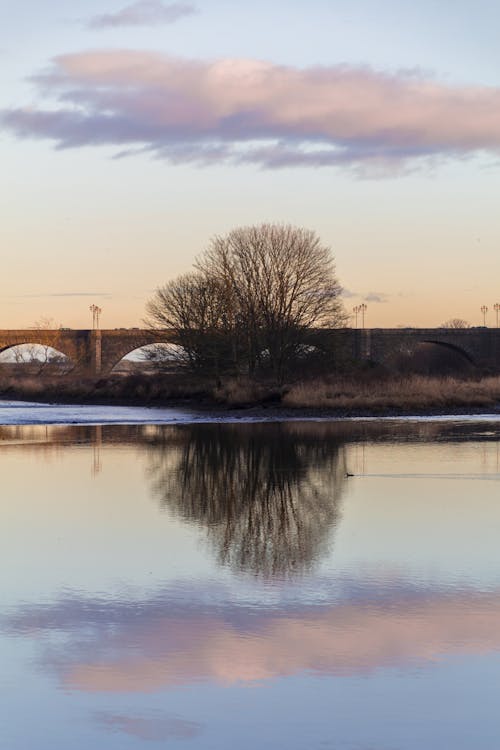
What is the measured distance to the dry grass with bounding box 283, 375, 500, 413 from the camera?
4594 centimetres

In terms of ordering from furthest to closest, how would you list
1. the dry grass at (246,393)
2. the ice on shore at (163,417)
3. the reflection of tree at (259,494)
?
the dry grass at (246,393)
the ice on shore at (163,417)
the reflection of tree at (259,494)

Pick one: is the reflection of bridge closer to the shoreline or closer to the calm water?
the shoreline

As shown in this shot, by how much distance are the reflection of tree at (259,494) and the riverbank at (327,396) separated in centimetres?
1660

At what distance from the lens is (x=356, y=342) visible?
322ft

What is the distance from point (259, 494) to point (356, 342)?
81723mm

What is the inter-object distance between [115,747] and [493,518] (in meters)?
9.10

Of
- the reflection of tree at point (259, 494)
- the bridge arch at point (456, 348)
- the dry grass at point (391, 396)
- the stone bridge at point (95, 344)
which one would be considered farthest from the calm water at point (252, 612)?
the stone bridge at point (95, 344)

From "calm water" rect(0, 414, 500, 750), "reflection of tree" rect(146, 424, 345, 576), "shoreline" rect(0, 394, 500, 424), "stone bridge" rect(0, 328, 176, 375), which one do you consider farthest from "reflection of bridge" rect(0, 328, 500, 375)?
"calm water" rect(0, 414, 500, 750)

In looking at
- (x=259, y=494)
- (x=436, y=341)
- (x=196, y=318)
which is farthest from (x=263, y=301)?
(x=436, y=341)

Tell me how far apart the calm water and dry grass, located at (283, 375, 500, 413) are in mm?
26517

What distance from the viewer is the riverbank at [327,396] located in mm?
45719

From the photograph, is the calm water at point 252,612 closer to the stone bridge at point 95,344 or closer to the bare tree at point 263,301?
the bare tree at point 263,301

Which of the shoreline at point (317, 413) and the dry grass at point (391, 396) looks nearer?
the shoreline at point (317, 413)

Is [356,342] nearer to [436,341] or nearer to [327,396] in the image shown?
[436,341]
